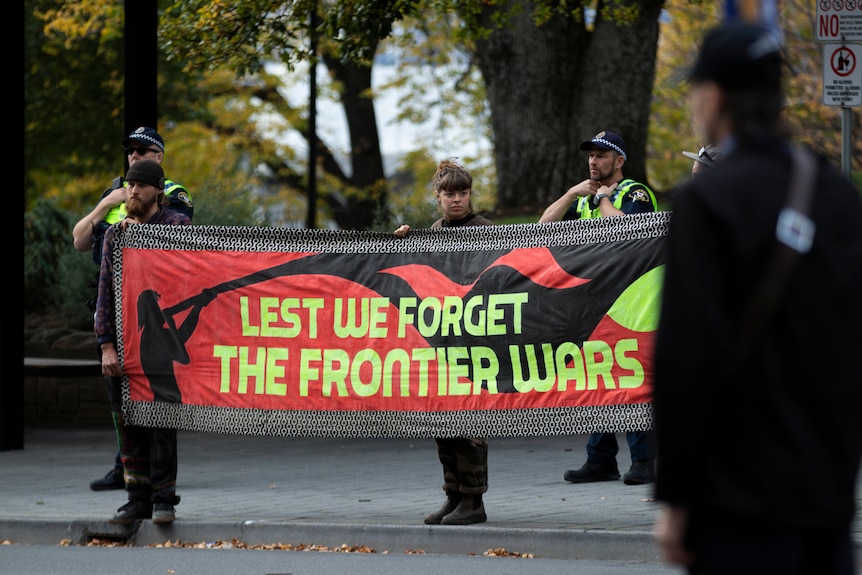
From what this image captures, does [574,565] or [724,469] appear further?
[574,565]

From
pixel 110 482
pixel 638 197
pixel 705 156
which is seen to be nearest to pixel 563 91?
pixel 705 156

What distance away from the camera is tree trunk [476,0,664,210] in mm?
15258

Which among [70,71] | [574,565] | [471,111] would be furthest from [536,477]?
[471,111]

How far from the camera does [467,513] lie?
25.1 feet

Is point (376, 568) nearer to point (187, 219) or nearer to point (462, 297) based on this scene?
point (462, 297)

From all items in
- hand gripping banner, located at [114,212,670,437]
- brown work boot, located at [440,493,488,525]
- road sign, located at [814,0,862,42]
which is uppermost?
road sign, located at [814,0,862,42]

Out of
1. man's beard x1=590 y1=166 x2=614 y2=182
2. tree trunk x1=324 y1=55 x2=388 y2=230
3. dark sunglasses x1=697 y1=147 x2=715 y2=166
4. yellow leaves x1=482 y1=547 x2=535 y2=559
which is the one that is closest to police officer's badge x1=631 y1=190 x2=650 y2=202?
man's beard x1=590 y1=166 x2=614 y2=182

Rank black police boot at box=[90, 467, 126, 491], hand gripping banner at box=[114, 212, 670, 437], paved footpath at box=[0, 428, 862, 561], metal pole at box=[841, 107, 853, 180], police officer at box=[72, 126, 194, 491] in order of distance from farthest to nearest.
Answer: black police boot at box=[90, 467, 126, 491] → metal pole at box=[841, 107, 853, 180] → police officer at box=[72, 126, 194, 491] → hand gripping banner at box=[114, 212, 670, 437] → paved footpath at box=[0, 428, 862, 561]

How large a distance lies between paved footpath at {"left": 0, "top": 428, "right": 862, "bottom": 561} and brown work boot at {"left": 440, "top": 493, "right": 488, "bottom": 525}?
0.38 feet

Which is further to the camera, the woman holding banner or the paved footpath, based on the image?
the woman holding banner

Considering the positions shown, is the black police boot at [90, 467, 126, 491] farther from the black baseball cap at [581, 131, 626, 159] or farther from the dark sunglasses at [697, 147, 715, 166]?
the dark sunglasses at [697, 147, 715, 166]

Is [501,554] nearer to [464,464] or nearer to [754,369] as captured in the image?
[464,464]

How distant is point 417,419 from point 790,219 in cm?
516

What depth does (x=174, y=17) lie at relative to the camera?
1386cm
